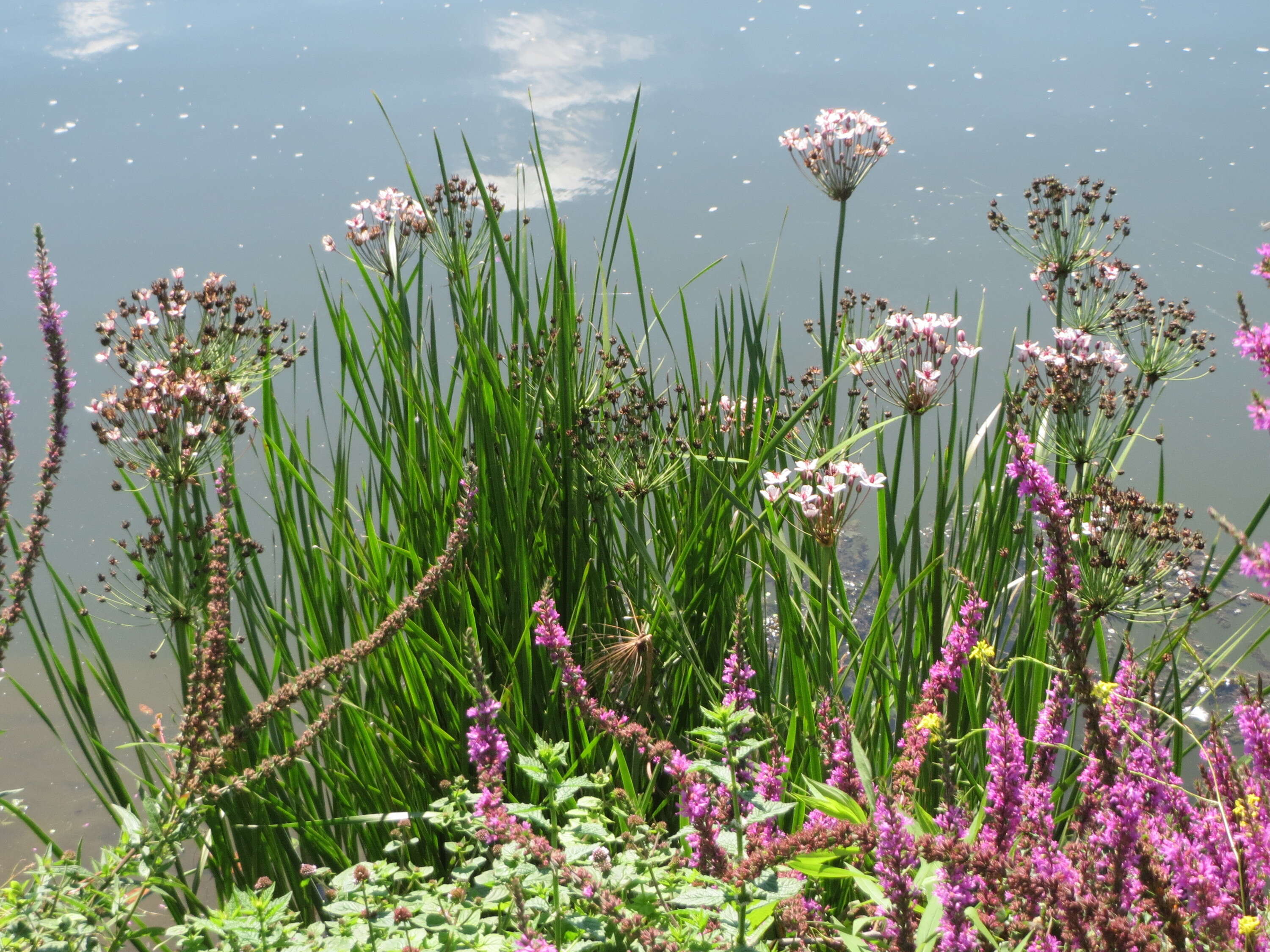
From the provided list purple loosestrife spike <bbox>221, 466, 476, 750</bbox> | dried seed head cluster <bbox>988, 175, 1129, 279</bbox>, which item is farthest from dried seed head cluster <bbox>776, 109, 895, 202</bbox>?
purple loosestrife spike <bbox>221, 466, 476, 750</bbox>

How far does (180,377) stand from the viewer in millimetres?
2152

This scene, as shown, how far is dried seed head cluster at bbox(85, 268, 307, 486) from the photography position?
206 centimetres

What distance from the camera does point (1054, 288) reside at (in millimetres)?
2598

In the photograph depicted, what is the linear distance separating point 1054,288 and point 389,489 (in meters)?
1.96

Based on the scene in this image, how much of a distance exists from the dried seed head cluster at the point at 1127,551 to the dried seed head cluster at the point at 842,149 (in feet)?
3.58

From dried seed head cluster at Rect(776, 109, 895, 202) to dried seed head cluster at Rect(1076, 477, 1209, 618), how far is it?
1.09 meters

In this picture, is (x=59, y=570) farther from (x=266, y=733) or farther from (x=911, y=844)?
(x=911, y=844)

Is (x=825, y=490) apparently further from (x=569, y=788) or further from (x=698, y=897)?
(x=698, y=897)

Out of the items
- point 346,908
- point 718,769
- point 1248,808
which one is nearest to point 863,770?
point 718,769

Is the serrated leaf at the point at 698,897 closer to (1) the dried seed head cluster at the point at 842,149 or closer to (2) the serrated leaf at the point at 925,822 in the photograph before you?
(2) the serrated leaf at the point at 925,822

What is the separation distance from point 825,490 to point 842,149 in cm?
118

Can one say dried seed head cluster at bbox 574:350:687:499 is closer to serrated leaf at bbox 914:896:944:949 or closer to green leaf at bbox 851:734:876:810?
green leaf at bbox 851:734:876:810

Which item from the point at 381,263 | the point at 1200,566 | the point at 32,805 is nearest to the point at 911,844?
the point at 381,263

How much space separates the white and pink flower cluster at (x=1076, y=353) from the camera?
7.32 ft
